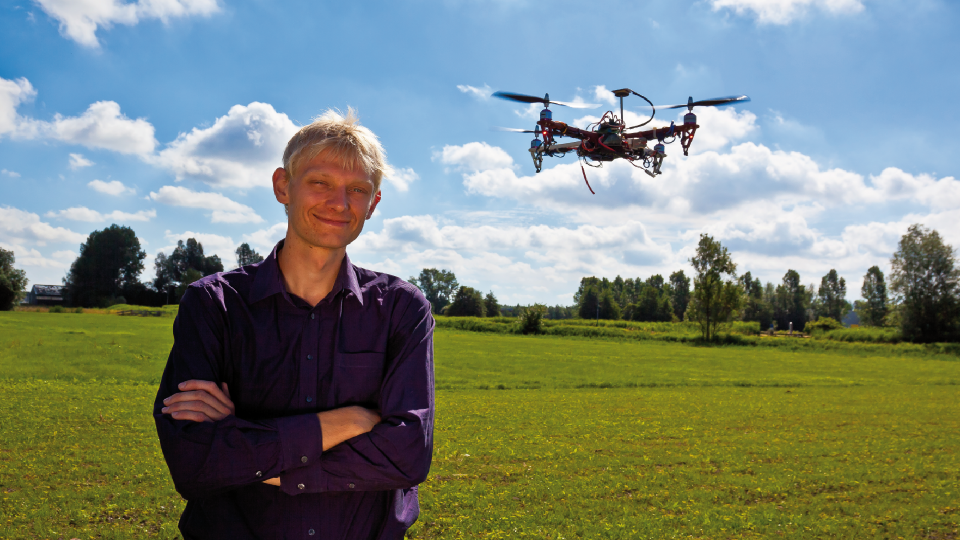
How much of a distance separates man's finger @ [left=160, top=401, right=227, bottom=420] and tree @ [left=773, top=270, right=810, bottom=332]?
561 feet

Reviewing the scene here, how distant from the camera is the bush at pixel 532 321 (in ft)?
229

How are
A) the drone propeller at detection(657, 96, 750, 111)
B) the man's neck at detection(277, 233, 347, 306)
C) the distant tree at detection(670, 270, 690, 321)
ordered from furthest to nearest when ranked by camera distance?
the distant tree at detection(670, 270, 690, 321)
the drone propeller at detection(657, 96, 750, 111)
the man's neck at detection(277, 233, 347, 306)

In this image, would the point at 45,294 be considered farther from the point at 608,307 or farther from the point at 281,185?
the point at 281,185

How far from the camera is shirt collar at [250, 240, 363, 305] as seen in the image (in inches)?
123

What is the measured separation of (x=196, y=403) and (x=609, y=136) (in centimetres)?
1777

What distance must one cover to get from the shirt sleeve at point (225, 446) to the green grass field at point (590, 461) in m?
5.37

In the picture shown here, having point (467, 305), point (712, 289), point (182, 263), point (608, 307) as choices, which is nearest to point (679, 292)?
point (608, 307)

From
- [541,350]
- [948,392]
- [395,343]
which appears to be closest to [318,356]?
[395,343]

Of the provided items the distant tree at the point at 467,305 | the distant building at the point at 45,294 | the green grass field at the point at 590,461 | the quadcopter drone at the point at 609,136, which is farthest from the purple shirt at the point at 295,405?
the distant building at the point at 45,294

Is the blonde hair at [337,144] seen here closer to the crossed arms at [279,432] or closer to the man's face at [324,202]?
the man's face at [324,202]

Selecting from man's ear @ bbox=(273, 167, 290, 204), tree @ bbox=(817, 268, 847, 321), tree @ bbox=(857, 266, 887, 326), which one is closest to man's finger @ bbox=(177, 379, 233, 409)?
man's ear @ bbox=(273, 167, 290, 204)

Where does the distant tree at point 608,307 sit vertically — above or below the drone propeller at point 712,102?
below

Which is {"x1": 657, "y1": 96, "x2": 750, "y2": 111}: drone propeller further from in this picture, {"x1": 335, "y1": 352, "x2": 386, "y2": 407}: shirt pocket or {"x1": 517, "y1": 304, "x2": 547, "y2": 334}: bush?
{"x1": 517, "y1": 304, "x2": 547, "y2": 334}: bush

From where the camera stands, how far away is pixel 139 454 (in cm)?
1097
